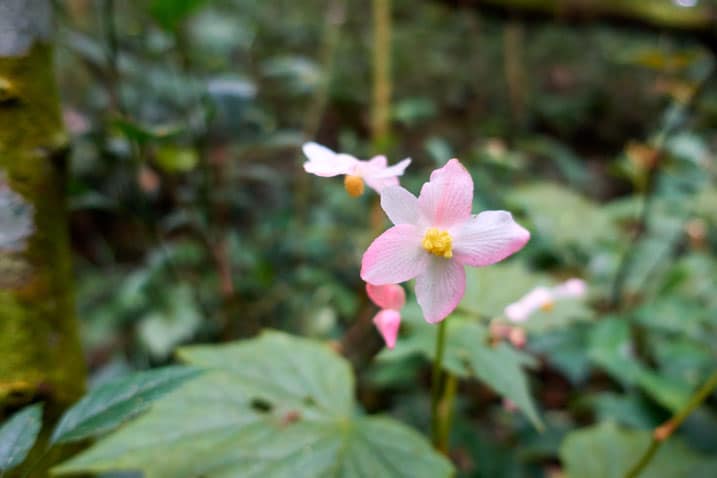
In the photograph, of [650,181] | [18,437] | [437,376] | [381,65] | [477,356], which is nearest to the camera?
[18,437]

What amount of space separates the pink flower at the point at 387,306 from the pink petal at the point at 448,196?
78 mm

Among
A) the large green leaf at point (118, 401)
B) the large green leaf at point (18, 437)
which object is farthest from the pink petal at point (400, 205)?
the large green leaf at point (18, 437)

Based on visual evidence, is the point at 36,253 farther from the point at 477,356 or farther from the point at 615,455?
the point at 615,455

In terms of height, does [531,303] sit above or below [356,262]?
above

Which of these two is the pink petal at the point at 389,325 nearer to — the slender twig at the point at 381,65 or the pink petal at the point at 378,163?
the pink petal at the point at 378,163

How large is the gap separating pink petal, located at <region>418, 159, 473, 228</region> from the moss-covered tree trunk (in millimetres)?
445

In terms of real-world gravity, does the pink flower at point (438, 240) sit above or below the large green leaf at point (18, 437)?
above

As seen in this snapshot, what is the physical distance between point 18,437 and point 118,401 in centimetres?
7

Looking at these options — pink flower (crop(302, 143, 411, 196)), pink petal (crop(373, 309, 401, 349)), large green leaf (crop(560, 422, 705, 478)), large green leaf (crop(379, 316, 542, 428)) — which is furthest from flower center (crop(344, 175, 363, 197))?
large green leaf (crop(560, 422, 705, 478))

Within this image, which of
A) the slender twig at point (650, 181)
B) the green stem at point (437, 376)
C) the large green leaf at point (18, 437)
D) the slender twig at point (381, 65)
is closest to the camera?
the large green leaf at point (18, 437)

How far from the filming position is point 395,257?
371mm

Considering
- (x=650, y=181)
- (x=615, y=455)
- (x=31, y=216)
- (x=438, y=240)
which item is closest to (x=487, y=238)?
(x=438, y=240)

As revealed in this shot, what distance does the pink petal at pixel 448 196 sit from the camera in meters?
0.36

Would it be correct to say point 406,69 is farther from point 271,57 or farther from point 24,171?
point 24,171
